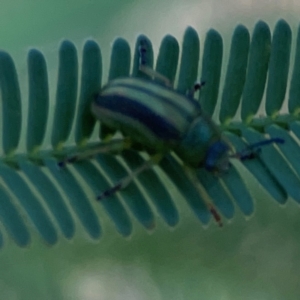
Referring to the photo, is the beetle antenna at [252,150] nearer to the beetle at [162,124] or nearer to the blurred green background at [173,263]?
the beetle at [162,124]

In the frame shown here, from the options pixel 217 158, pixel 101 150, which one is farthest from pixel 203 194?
pixel 101 150

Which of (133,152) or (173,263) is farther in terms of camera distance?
(173,263)

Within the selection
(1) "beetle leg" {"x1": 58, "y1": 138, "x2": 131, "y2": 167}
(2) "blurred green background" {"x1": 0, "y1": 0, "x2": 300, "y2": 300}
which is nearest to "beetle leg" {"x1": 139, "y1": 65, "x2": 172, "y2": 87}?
(1) "beetle leg" {"x1": 58, "y1": 138, "x2": 131, "y2": 167}

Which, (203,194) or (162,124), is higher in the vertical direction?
(162,124)

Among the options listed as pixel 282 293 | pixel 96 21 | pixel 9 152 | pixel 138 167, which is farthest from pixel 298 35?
pixel 96 21

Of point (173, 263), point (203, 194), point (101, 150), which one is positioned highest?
point (101, 150)

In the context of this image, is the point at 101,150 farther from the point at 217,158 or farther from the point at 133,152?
the point at 217,158
